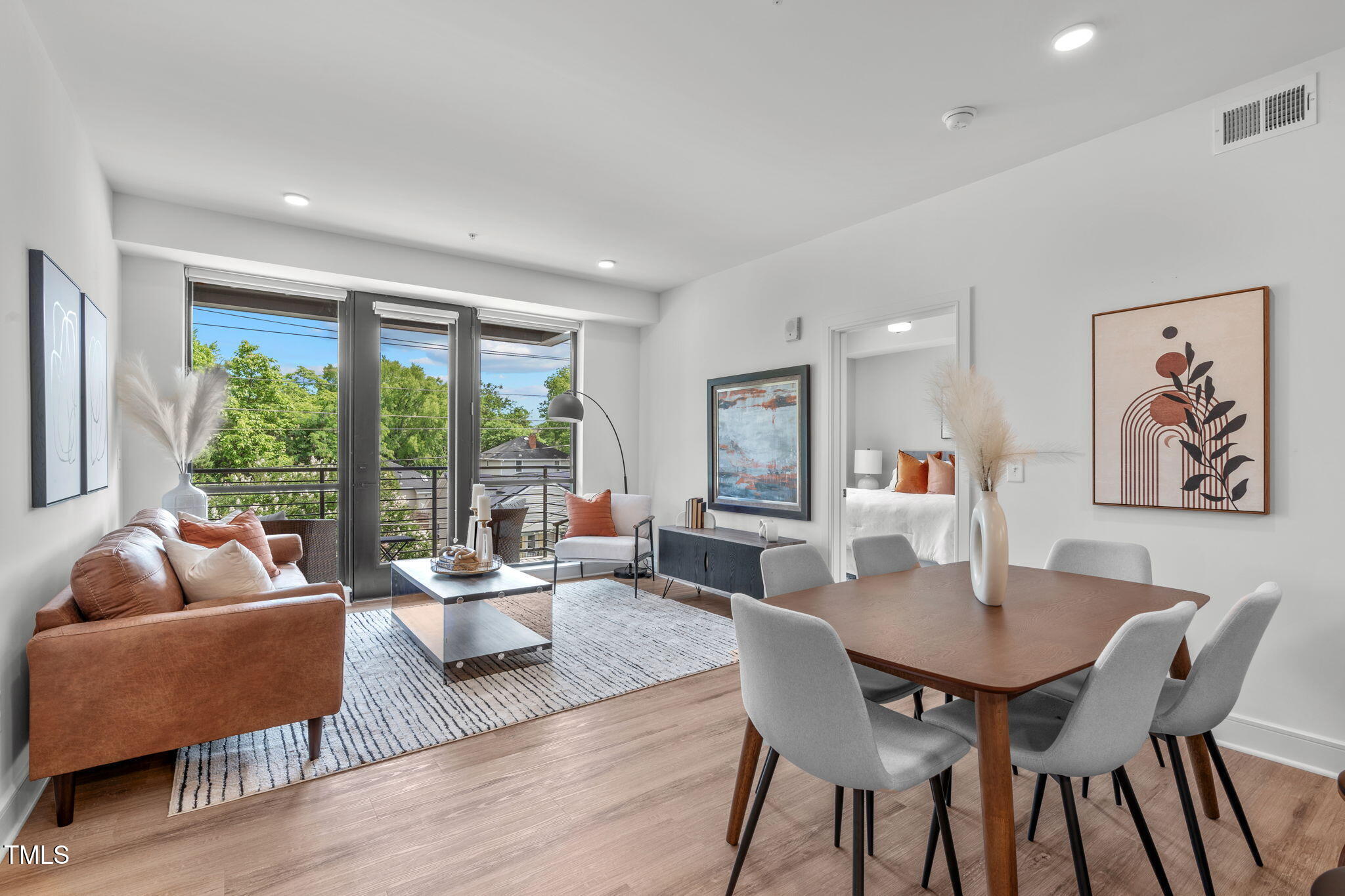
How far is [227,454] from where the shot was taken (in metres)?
4.57

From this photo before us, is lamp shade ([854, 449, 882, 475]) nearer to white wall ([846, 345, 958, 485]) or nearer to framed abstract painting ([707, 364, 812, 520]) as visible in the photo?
white wall ([846, 345, 958, 485])

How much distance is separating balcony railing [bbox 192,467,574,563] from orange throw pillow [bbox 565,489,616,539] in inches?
21.8

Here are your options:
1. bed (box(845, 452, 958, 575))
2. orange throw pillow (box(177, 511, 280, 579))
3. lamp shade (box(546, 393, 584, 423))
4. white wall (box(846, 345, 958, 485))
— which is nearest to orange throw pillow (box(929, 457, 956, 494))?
bed (box(845, 452, 958, 575))

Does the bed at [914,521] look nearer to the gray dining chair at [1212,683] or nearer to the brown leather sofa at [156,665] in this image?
the gray dining chair at [1212,683]

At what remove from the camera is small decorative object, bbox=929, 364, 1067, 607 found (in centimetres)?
196

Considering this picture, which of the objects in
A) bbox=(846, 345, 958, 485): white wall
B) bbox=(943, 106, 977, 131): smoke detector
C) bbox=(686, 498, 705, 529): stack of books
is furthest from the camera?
bbox=(846, 345, 958, 485): white wall

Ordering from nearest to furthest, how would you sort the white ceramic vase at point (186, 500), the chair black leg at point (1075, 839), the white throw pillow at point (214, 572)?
the chair black leg at point (1075, 839) → the white throw pillow at point (214, 572) → the white ceramic vase at point (186, 500)

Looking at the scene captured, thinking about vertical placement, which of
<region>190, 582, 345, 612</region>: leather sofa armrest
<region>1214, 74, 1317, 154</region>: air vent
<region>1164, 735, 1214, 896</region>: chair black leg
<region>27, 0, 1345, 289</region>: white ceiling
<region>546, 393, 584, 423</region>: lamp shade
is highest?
<region>27, 0, 1345, 289</region>: white ceiling

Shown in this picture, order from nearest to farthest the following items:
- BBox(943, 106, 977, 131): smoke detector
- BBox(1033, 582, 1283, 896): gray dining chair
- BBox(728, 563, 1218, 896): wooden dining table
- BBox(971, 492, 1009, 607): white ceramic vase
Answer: BBox(728, 563, 1218, 896): wooden dining table
BBox(1033, 582, 1283, 896): gray dining chair
BBox(971, 492, 1009, 607): white ceramic vase
BBox(943, 106, 977, 131): smoke detector

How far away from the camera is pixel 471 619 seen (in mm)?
4164

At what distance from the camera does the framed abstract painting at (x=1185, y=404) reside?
2.55 m

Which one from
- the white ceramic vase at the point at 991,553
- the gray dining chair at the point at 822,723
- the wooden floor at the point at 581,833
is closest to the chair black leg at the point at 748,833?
the gray dining chair at the point at 822,723

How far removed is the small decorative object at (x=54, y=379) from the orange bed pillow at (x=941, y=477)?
6063 millimetres

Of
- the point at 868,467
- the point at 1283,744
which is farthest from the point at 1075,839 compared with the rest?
the point at 868,467
